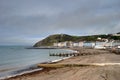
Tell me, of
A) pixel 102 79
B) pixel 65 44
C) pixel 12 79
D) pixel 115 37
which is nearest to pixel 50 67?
pixel 12 79

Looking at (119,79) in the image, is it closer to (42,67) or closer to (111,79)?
(111,79)

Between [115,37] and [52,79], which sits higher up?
[115,37]

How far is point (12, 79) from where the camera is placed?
15.9 m

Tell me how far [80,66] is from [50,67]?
11.1 ft

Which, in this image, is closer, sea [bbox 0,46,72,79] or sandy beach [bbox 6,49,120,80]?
sandy beach [bbox 6,49,120,80]

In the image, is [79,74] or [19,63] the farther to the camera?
[19,63]

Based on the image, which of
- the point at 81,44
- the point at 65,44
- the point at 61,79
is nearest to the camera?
the point at 61,79

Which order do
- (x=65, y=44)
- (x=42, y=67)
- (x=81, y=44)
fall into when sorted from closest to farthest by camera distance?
(x=42, y=67), (x=81, y=44), (x=65, y=44)

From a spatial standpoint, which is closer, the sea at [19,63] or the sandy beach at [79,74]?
the sandy beach at [79,74]

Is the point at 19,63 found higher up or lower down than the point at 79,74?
lower down

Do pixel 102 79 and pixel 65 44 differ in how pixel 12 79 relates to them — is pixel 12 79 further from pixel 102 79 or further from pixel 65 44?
pixel 65 44

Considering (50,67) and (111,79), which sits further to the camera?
(50,67)

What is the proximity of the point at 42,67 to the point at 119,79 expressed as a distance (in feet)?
38.9

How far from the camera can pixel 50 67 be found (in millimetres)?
22188
